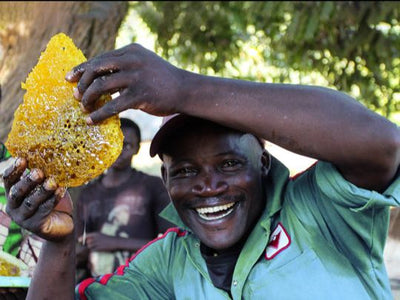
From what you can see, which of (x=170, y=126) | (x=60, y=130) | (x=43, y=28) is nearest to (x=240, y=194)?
(x=170, y=126)

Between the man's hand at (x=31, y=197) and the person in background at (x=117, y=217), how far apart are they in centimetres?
225

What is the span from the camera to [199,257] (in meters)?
2.18

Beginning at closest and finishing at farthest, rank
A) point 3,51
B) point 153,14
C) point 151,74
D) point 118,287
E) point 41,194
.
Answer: point 151,74 < point 41,194 < point 118,287 < point 3,51 < point 153,14

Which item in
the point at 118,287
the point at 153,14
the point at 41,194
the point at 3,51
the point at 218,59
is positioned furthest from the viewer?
the point at 218,59

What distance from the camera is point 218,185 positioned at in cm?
207

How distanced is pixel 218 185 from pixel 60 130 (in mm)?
544

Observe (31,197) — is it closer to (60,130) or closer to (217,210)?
(60,130)

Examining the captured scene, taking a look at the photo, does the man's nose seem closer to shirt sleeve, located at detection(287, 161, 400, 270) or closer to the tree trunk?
shirt sleeve, located at detection(287, 161, 400, 270)

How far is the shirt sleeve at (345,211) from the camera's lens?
1.76 meters

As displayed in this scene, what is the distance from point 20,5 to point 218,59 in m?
2.20

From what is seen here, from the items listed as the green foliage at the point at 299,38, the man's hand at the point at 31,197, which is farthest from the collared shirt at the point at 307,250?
the green foliage at the point at 299,38

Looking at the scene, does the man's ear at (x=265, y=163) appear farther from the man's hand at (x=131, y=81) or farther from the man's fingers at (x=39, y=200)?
the man's fingers at (x=39, y=200)

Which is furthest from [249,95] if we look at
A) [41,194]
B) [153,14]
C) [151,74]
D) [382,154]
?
[153,14]

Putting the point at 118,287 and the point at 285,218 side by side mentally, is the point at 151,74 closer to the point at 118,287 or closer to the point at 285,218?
the point at 285,218
